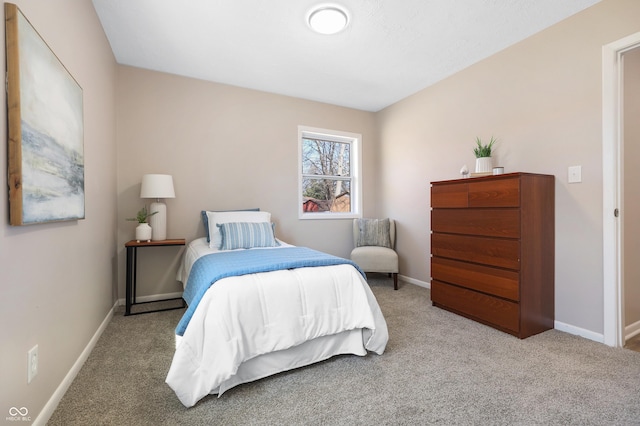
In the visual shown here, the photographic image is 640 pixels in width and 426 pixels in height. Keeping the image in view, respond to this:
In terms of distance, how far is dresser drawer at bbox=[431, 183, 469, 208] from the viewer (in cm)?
258

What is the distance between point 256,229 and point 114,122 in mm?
1723

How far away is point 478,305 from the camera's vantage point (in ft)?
8.01

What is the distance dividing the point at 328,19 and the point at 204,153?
190 cm

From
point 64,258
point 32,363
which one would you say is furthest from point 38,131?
point 32,363

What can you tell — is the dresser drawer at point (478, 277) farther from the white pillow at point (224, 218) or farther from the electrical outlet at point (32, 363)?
the electrical outlet at point (32, 363)

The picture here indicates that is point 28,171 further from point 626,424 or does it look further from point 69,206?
point 626,424

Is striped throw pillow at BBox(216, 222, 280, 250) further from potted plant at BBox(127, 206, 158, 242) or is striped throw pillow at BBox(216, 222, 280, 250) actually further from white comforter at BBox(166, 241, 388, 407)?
white comforter at BBox(166, 241, 388, 407)

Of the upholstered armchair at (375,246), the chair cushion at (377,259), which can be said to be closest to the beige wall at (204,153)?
the upholstered armchair at (375,246)

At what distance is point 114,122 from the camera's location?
2842mm

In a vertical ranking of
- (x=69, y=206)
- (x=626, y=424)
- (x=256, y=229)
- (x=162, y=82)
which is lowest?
(x=626, y=424)

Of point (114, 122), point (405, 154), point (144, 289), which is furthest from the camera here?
point (405, 154)

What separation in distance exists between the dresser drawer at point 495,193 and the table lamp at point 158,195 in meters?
2.75

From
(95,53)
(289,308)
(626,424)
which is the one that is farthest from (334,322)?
(95,53)

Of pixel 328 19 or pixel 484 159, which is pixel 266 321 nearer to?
pixel 328 19
